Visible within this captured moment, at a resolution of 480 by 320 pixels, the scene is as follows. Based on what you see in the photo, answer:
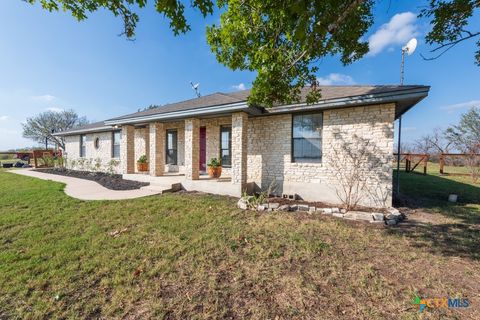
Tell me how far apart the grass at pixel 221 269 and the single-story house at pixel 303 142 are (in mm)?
2055

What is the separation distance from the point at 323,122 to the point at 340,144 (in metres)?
0.90

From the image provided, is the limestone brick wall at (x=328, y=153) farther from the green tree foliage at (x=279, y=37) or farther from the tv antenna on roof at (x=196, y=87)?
the tv antenna on roof at (x=196, y=87)

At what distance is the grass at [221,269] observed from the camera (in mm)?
2238

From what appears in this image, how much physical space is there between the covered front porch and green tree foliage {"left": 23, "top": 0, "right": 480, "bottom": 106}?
257cm

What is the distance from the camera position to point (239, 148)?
7.24 meters

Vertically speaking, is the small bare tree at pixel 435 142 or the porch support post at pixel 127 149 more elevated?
the small bare tree at pixel 435 142

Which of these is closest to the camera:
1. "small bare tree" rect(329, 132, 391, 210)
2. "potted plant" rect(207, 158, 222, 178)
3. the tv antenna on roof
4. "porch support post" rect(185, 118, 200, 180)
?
"small bare tree" rect(329, 132, 391, 210)

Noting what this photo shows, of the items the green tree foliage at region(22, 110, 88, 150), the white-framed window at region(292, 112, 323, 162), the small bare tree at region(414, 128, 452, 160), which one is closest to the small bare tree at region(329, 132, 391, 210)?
the white-framed window at region(292, 112, 323, 162)

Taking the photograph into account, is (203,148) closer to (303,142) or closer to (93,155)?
(303,142)

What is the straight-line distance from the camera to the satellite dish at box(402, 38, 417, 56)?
280 inches

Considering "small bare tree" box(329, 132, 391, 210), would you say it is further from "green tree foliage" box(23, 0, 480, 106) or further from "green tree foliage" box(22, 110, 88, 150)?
"green tree foliage" box(22, 110, 88, 150)

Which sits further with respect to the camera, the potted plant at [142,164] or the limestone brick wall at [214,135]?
the potted plant at [142,164]

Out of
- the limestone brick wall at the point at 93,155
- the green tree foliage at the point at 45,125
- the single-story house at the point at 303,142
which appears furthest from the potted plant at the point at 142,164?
the green tree foliage at the point at 45,125

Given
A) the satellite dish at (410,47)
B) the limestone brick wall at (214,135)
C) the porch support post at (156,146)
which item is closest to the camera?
the satellite dish at (410,47)
